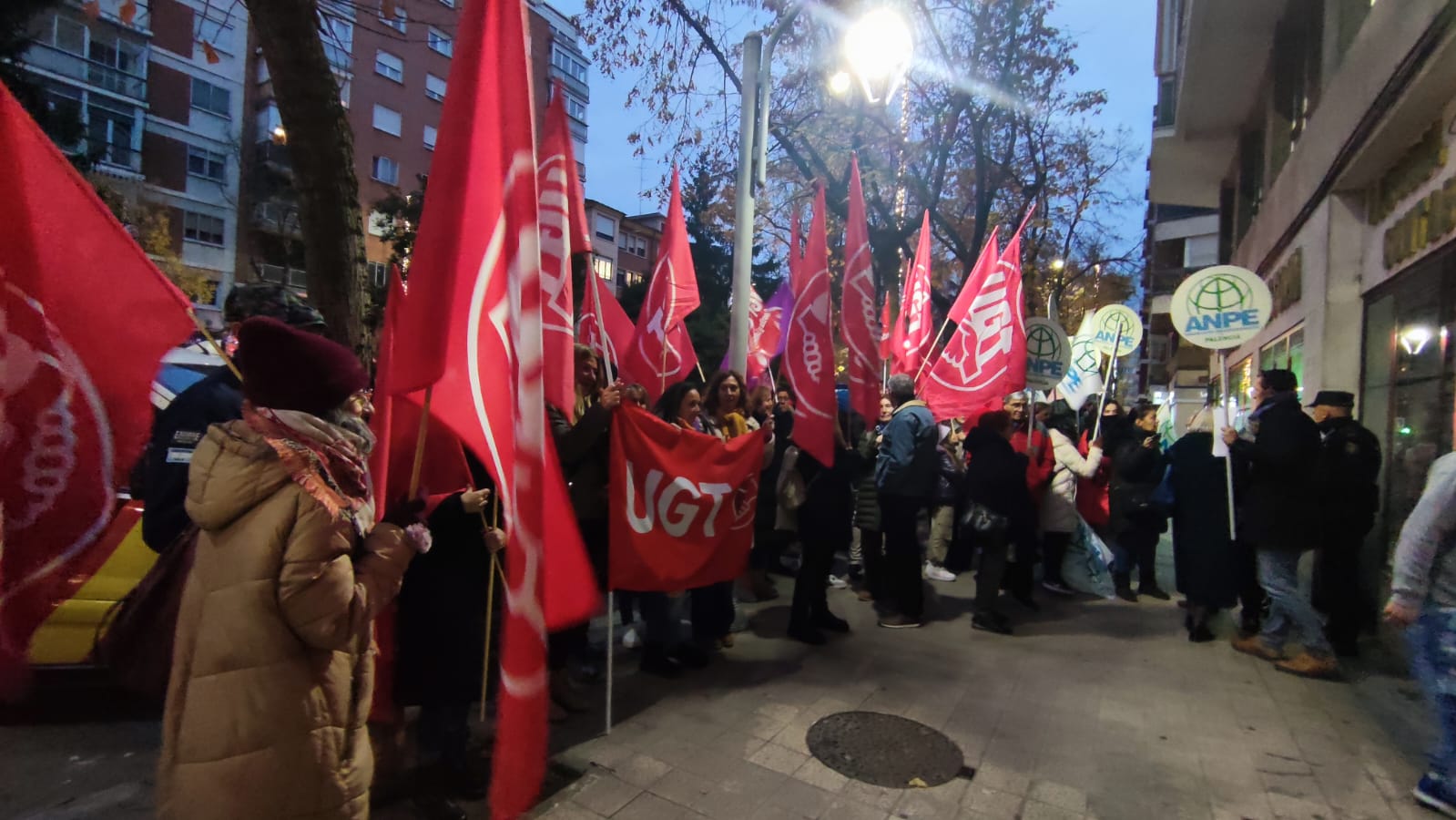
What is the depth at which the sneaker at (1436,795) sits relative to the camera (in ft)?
11.5

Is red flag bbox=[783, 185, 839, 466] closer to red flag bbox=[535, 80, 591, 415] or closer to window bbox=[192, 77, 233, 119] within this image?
red flag bbox=[535, 80, 591, 415]

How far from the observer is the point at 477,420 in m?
2.51

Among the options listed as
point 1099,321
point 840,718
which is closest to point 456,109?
point 840,718

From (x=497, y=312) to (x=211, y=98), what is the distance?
135ft

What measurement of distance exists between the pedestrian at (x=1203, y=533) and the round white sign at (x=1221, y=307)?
867 mm

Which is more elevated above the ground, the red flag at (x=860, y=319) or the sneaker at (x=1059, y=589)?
the red flag at (x=860, y=319)

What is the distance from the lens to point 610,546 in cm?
413

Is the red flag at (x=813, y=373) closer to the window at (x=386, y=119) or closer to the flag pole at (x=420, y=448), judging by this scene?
the flag pole at (x=420, y=448)

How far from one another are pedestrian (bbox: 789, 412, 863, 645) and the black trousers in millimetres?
483

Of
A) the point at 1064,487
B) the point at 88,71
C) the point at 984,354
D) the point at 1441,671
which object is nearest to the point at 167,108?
the point at 88,71

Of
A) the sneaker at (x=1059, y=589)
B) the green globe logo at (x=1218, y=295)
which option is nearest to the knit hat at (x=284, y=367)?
the green globe logo at (x=1218, y=295)

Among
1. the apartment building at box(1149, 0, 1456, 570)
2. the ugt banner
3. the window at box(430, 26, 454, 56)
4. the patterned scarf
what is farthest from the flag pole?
the apartment building at box(1149, 0, 1456, 570)

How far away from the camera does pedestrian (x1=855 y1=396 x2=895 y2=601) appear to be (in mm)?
6348

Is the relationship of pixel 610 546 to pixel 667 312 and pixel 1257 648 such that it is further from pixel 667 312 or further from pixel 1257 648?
pixel 1257 648
